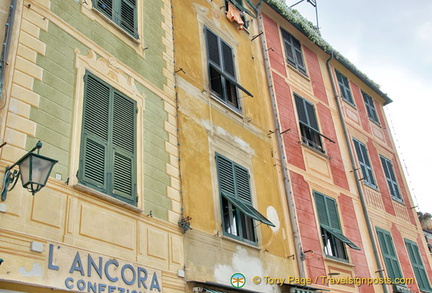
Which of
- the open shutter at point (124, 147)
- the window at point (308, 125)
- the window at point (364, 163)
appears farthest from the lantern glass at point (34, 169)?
the window at point (364, 163)

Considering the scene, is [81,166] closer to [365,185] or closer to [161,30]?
[161,30]

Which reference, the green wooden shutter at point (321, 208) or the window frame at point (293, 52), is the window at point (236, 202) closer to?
the green wooden shutter at point (321, 208)

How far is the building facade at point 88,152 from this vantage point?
593 cm

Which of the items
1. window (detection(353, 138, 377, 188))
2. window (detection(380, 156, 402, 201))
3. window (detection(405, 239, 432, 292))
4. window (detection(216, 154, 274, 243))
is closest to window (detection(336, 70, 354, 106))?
window (detection(353, 138, 377, 188))

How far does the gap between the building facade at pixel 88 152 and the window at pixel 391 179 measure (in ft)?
35.5

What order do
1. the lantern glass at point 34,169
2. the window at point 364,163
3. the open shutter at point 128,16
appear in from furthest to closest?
the window at point 364,163 < the open shutter at point 128,16 < the lantern glass at point 34,169

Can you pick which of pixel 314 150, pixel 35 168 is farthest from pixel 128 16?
pixel 314 150

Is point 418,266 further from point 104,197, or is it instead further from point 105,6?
point 105,6

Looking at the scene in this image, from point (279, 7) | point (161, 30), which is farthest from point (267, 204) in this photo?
point (279, 7)

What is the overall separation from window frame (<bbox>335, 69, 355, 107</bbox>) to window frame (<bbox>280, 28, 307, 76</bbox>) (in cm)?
233

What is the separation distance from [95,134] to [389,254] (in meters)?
10.6

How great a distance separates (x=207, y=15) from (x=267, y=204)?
16.4 ft

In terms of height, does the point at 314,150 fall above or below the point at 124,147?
above

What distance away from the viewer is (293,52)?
52.5 feet
